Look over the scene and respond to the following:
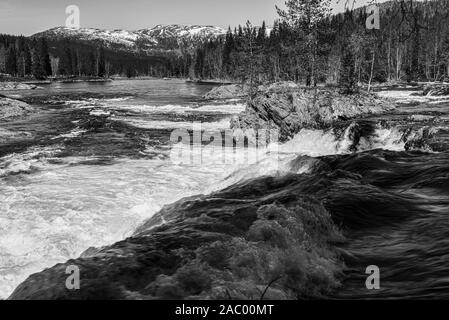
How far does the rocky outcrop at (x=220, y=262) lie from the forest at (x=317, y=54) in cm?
303

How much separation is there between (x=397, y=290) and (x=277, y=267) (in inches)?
59.0

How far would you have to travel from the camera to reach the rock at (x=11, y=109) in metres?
33.9

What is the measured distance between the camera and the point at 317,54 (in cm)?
5491

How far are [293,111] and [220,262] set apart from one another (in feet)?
69.3

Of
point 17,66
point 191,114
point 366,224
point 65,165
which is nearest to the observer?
point 366,224

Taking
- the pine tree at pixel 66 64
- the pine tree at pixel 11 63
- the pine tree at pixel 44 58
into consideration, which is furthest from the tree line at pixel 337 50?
the pine tree at pixel 11 63


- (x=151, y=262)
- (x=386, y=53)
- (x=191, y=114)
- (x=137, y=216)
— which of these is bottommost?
(x=137, y=216)

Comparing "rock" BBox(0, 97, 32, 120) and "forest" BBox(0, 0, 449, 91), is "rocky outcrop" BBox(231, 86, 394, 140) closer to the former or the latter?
"forest" BBox(0, 0, 449, 91)

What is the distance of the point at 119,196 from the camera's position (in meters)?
12.7

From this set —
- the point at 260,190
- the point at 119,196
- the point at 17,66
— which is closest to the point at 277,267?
the point at 260,190

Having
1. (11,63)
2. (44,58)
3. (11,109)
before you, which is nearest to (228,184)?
(11,109)

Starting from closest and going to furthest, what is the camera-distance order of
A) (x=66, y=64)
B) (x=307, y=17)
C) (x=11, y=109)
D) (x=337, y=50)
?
(x=11, y=109), (x=307, y=17), (x=337, y=50), (x=66, y=64)

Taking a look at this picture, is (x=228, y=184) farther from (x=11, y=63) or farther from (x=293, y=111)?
(x=11, y=63)

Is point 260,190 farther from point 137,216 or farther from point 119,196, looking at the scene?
point 119,196
